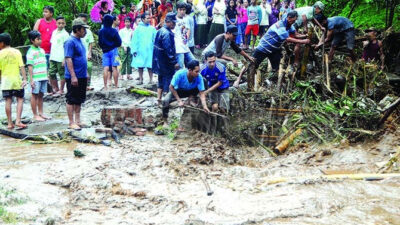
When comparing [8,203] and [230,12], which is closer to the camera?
[8,203]

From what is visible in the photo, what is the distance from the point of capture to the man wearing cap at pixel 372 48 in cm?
972

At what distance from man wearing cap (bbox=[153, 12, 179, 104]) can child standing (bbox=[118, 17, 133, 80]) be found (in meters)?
2.64

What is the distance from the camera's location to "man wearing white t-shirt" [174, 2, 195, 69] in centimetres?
990

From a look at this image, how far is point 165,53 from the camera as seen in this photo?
9547 millimetres

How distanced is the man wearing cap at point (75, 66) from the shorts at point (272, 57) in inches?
137

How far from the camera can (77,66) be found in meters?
7.97

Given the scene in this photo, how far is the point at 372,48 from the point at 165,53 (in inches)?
166

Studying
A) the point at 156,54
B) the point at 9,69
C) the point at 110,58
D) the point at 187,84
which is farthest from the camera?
the point at 110,58

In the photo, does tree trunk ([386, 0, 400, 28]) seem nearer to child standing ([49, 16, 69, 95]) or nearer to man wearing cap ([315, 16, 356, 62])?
man wearing cap ([315, 16, 356, 62])

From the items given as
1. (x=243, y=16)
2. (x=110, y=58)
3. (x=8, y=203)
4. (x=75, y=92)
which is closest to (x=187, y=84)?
(x=75, y=92)

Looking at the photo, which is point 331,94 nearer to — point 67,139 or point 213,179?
point 213,179

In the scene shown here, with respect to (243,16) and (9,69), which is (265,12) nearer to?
(243,16)

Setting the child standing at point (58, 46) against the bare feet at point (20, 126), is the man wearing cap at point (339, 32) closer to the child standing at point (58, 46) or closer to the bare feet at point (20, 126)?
the child standing at point (58, 46)

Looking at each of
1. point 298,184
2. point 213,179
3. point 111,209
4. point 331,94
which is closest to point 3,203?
point 111,209
